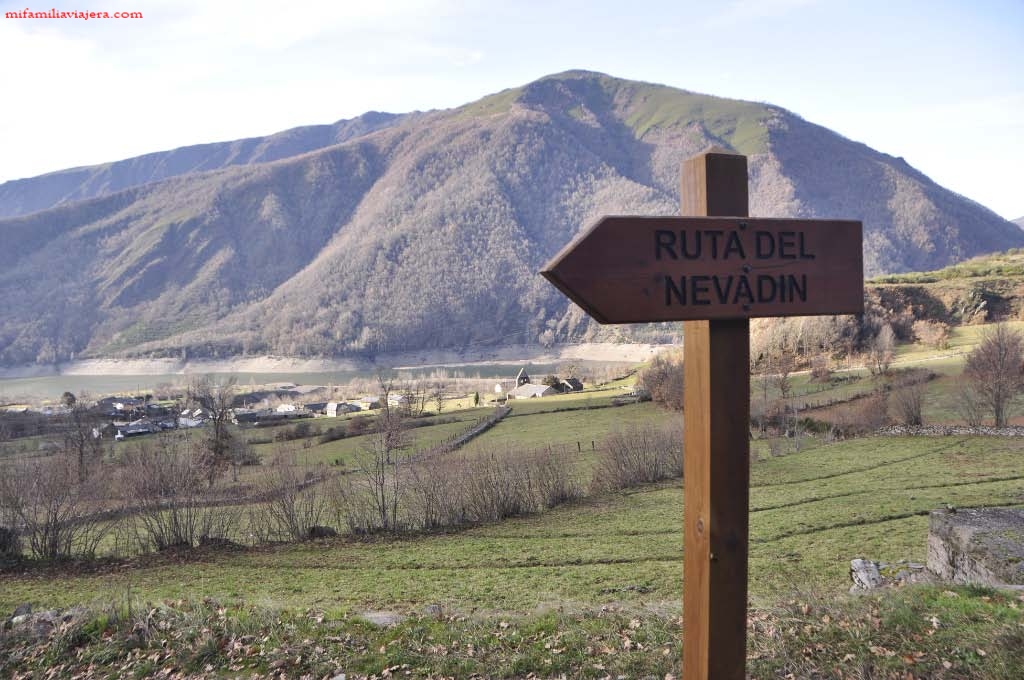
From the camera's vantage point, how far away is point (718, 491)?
10.1ft

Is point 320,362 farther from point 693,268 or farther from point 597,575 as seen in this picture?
point 693,268

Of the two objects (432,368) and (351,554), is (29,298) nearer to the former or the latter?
(432,368)

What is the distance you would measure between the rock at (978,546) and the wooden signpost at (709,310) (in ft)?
21.2

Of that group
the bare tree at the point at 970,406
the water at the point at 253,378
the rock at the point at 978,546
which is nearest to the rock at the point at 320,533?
the rock at the point at 978,546

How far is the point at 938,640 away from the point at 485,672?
360cm

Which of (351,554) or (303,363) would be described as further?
(303,363)

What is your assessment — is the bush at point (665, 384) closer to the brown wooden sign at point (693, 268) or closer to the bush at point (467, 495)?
the bush at point (467, 495)

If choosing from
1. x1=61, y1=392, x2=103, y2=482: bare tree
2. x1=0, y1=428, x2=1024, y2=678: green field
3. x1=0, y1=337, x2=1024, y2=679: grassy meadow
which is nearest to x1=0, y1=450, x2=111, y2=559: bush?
x1=0, y1=337, x2=1024, y2=679: grassy meadow

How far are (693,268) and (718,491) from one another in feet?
3.22

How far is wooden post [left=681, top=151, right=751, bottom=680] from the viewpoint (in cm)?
309

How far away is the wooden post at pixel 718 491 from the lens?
10.1 ft

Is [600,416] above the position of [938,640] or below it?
below

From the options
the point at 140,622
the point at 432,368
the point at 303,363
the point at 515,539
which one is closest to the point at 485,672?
the point at 140,622

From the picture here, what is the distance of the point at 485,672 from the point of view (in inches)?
234
